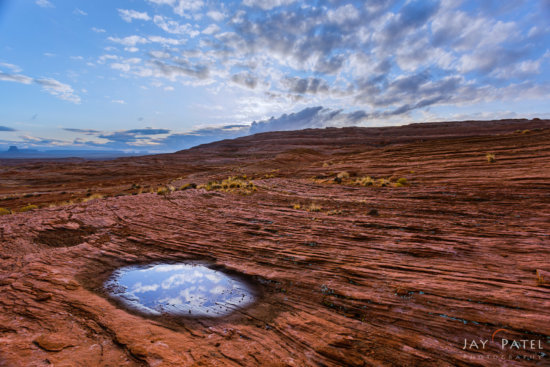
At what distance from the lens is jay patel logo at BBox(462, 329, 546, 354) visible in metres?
3.94

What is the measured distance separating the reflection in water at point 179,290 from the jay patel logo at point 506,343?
14.6 feet

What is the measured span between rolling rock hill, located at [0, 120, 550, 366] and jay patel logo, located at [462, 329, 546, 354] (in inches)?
1.7

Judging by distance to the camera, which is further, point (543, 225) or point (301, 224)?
point (301, 224)

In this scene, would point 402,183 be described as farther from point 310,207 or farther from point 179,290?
point 179,290

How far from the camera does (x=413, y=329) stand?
4.63m

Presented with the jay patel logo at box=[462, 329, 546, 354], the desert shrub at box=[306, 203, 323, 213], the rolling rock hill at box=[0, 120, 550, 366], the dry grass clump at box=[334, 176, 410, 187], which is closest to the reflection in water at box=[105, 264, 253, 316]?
the rolling rock hill at box=[0, 120, 550, 366]

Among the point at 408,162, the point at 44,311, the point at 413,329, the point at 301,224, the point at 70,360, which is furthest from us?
the point at 408,162

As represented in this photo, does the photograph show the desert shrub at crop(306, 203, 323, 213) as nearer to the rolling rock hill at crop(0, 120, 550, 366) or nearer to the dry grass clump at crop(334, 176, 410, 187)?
the rolling rock hill at crop(0, 120, 550, 366)

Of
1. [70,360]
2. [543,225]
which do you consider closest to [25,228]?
[70,360]

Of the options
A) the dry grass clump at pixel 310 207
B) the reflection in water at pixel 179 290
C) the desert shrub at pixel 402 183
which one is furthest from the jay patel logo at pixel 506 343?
the desert shrub at pixel 402 183

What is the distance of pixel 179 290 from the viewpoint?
6.67 m

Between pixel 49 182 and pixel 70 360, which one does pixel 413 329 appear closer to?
pixel 70 360

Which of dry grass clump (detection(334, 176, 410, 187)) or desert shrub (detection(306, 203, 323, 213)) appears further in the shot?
dry grass clump (detection(334, 176, 410, 187))

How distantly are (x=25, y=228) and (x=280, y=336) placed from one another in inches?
526
